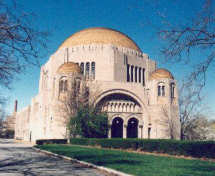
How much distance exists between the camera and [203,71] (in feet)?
32.4

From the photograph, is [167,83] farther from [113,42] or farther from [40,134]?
[40,134]

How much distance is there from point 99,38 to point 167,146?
32490 mm

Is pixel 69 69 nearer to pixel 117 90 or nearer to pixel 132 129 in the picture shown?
pixel 117 90

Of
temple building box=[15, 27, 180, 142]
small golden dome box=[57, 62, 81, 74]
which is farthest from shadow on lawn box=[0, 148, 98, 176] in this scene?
small golden dome box=[57, 62, 81, 74]

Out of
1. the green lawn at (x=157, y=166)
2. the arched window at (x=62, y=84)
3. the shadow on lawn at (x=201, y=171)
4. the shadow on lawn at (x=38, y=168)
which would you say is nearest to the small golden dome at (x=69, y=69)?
the arched window at (x=62, y=84)

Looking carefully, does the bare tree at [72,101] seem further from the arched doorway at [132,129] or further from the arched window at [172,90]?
the arched window at [172,90]

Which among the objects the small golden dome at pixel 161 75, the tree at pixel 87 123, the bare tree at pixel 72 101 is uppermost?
the small golden dome at pixel 161 75

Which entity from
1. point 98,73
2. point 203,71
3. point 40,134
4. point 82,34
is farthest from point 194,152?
point 82,34

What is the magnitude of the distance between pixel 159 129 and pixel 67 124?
15.0 m

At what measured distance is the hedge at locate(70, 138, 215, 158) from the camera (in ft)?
50.9

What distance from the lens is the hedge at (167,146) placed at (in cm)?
1552

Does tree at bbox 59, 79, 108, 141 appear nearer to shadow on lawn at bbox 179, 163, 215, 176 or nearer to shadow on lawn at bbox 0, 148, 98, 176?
shadow on lawn at bbox 0, 148, 98, 176

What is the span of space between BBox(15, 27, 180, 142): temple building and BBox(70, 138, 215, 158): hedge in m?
13.2

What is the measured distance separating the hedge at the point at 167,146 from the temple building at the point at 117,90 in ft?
43.2
